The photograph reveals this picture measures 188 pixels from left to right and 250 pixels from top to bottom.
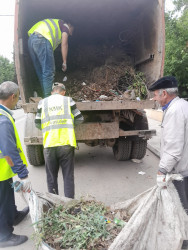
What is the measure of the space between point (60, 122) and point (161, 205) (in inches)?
56.9

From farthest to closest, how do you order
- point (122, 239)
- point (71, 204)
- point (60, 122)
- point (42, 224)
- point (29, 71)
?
point (29, 71)
point (60, 122)
point (71, 204)
point (42, 224)
point (122, 239)

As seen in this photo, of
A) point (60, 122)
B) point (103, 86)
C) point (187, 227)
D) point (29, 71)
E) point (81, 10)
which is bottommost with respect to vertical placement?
point (187, 227)

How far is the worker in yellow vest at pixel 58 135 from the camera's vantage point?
8.55 ft

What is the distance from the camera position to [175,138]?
1.81m

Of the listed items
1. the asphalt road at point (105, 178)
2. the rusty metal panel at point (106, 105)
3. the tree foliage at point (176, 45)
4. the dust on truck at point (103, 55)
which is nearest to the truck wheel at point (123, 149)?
the dust on truck at point (103, 55)

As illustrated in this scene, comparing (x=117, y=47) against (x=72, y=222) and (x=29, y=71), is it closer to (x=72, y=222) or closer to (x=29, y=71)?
(x=29, y=71)

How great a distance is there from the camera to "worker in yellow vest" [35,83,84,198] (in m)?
2.61

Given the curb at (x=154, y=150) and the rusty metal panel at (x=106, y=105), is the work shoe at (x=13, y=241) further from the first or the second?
the curb at (x=154, y=150)

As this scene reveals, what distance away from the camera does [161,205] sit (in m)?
1.77

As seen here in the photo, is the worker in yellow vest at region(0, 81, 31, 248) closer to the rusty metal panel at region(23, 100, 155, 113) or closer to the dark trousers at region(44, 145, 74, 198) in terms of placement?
the dark trousers at region(44, 145, 74, 198)

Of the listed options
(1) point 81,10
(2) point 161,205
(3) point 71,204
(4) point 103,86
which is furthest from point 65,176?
(1) point 81,10

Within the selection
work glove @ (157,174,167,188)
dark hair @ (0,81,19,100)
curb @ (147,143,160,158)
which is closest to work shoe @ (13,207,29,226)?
dark hair @ (0,81,19,100)

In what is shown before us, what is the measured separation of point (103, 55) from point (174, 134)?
14.1 ft

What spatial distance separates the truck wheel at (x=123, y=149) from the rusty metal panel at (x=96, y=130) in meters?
0.75
